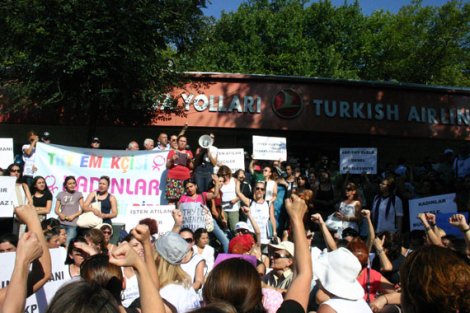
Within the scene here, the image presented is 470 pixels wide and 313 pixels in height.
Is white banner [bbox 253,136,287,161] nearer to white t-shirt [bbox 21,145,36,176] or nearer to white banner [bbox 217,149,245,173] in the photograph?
white banner [bbox 217,149,245,173]

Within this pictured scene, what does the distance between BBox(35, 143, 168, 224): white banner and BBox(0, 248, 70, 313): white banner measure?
22.4 ft

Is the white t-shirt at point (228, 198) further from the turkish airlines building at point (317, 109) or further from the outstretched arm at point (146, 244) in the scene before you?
the turkish airlines building at point (317, 109)

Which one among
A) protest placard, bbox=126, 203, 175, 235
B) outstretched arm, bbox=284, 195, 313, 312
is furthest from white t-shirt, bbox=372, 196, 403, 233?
outstretched arm, bbox=284, 195, 313, 312

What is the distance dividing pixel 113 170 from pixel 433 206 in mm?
6797

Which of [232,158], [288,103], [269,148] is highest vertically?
[288,103]

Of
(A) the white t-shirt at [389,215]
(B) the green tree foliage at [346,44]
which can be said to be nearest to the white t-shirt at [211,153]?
(A) the white t-shirt at [389,215]

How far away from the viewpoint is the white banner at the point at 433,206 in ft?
22.8

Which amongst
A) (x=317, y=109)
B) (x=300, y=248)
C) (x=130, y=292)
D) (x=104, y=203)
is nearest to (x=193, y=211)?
(x=104, y=203)

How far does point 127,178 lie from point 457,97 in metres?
12.3

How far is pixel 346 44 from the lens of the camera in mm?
36938

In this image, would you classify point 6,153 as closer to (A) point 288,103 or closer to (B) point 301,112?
(A) point 288,103

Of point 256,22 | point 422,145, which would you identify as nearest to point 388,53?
point 256,22

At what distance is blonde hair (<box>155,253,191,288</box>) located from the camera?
150 inches

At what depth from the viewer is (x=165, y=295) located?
12.1 ft
